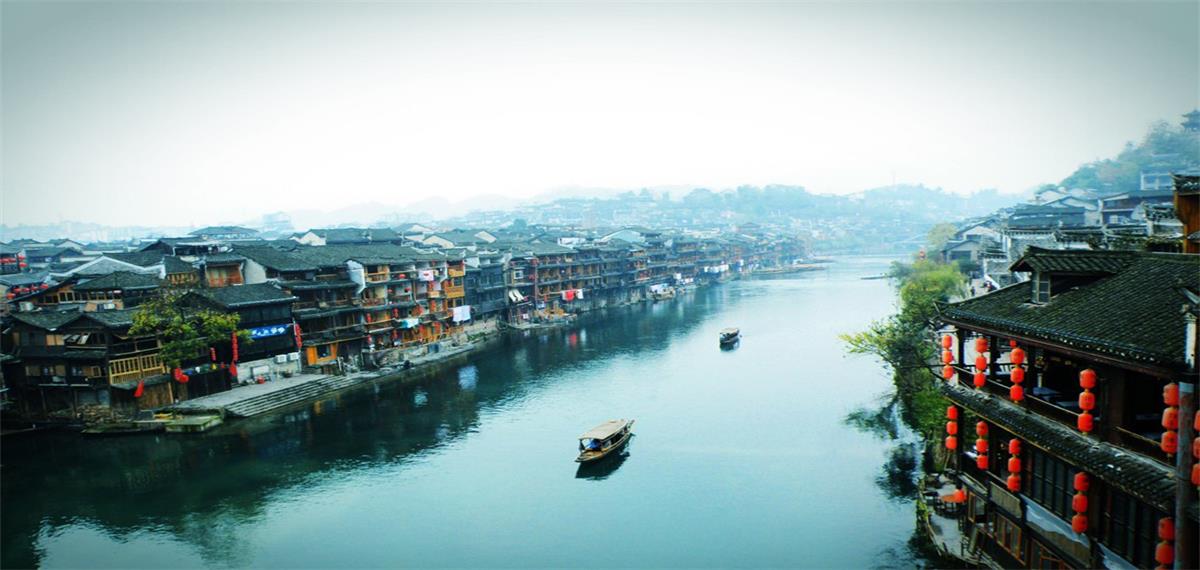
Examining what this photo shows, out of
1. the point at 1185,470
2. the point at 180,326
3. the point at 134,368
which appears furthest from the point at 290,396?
the point at 1185,470

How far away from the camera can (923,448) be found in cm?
2742

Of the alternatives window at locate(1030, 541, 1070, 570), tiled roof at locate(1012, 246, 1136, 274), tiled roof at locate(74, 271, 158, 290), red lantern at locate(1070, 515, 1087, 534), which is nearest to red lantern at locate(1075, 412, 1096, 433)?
red lantern at locate(1070, 515, 1087, 534)

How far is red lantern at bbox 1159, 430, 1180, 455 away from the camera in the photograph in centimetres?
973

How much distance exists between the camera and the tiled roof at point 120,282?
3516 cm

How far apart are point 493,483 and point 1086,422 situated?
63.7 feet

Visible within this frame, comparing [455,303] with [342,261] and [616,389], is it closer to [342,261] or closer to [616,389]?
[342,261]

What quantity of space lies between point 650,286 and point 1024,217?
127 ft

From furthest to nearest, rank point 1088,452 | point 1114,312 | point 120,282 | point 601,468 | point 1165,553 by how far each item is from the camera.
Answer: point 120,282
point 601,468
point 1114,312
point 1088,452
point 1165,553

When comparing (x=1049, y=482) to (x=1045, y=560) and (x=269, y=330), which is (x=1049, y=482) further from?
(x=269, y=330)

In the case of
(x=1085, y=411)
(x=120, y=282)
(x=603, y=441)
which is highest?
(x=120, y=282)

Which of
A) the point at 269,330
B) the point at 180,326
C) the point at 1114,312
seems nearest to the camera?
the point at 1114,312

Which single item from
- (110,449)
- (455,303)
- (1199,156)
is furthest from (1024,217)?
(110,449)

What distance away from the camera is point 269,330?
123 ft

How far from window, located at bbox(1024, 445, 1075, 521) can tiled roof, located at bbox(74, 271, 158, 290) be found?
3844 cm
